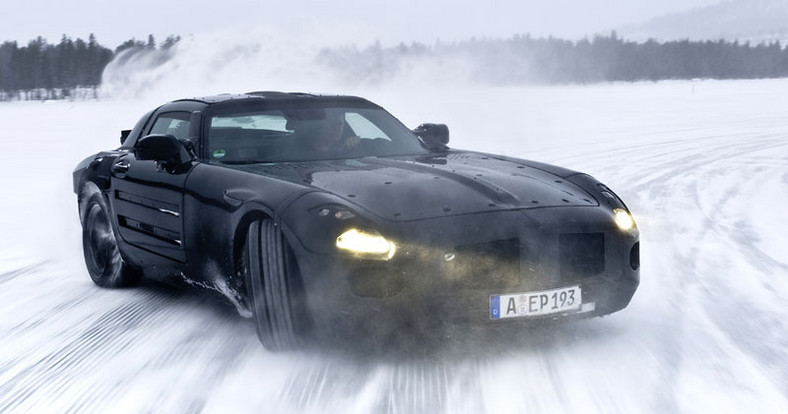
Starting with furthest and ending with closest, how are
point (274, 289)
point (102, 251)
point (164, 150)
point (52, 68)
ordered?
point (52, 68)
point (102, 251)
point (164, 150)
point (274, 289)

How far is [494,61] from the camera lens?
37.5 m

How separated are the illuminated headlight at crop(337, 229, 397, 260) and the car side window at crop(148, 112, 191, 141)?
1.95m

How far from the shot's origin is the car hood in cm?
394

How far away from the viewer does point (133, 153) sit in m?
5.77

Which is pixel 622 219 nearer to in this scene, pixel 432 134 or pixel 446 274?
pixel 446 274

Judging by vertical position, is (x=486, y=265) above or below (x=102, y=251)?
above

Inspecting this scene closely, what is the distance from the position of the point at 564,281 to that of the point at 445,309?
1.90 feet

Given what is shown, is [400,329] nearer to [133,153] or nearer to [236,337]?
[236,337]

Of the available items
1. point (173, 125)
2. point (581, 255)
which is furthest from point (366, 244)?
point (173, 125)

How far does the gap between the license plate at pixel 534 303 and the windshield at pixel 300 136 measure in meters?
1.64

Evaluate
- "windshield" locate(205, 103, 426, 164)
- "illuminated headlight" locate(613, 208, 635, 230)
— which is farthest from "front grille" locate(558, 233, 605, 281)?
"windshield" locate(205, 103, 426, 164)

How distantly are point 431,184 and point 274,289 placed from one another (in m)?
0.87

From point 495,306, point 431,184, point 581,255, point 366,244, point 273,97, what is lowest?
point 495,306

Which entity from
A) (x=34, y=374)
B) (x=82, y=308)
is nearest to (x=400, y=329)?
(x=34, y=374)
